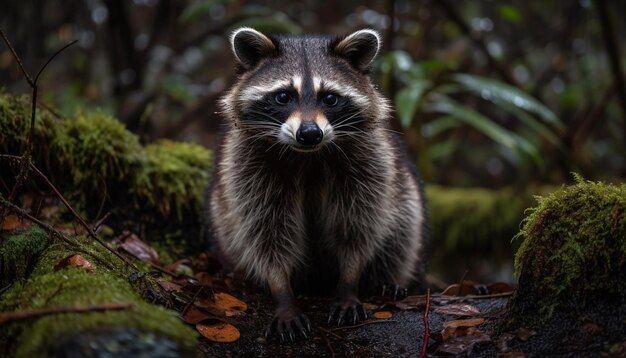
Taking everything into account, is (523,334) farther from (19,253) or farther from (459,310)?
(19,253)

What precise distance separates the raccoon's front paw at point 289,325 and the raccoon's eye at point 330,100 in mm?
1227

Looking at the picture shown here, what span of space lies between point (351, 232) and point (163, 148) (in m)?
2.00

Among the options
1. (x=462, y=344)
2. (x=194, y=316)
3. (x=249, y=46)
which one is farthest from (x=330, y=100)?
(x=462, y=344)

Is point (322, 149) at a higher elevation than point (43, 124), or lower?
higher

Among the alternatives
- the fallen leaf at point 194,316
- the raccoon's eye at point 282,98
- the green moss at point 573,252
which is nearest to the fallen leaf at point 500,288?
the green moss at point 573,252

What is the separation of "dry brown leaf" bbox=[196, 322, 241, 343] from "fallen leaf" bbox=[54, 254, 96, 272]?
59 cm

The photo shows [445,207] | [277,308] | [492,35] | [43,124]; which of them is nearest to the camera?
[277,308]

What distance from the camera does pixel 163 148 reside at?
5.19m

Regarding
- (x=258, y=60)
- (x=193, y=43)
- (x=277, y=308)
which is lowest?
(x=277, y=308)

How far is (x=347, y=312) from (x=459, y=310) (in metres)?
0.62

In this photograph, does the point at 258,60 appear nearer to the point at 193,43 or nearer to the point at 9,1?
the point at 193,43

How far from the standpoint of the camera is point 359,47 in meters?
4.08

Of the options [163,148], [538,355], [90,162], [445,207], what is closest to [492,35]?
[445,207]

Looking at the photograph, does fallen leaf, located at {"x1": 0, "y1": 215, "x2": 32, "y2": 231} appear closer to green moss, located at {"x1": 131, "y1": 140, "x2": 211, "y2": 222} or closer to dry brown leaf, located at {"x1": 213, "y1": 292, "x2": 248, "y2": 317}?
dry brown leaf, located at {"x1": 213, "y1": 292, "x2": 248, "y2": 317}
